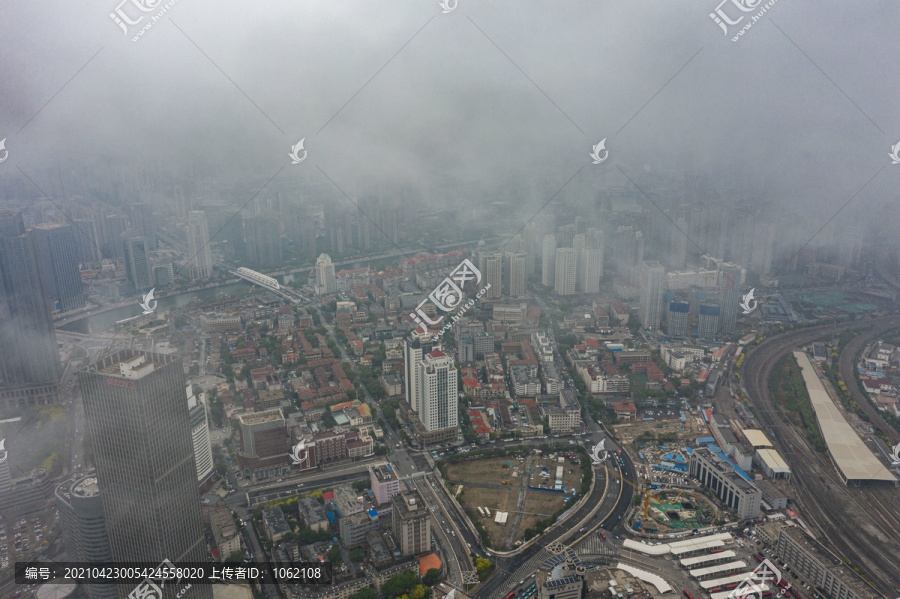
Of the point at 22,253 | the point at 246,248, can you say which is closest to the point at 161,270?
the point at 246,248

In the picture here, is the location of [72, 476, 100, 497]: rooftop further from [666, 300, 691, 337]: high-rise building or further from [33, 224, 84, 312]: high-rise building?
[666, 300, 691, 337]: high-rise building

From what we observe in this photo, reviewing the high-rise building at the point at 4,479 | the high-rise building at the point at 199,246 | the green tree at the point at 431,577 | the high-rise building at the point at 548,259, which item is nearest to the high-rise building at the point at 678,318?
the high-rise building at the point at 548,259

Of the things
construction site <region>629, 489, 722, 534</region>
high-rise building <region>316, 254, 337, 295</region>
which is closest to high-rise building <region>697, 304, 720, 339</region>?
construction site <region>629, 489, 722, 534</region>

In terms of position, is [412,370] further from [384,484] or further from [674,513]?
[674,513]

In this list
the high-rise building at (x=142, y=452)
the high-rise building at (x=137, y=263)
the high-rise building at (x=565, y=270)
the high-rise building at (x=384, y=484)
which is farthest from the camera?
the high-rise building at (x=565, y=270)

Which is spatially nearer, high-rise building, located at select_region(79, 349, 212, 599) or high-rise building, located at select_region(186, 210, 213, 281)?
high-rise building, located at select_region(79, 349, 212, 599)

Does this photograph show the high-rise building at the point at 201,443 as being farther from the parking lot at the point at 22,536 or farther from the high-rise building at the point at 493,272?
the high-rise building at the point at 493,272
